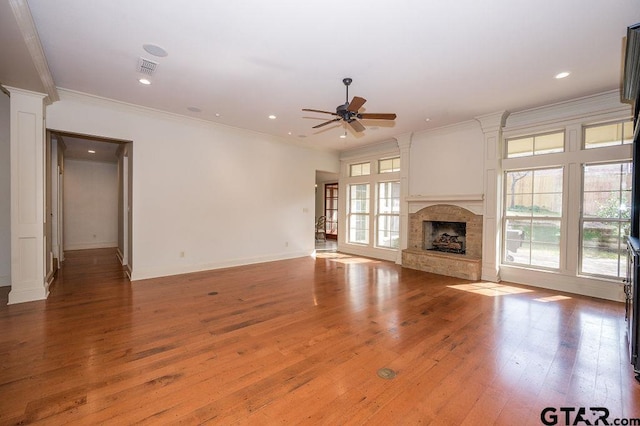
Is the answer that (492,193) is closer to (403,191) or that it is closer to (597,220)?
(597,220)

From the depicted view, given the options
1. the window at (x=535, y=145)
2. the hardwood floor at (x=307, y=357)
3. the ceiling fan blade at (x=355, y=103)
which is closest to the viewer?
the hardwood floor at (x=307, y=357)

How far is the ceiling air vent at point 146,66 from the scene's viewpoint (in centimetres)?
335

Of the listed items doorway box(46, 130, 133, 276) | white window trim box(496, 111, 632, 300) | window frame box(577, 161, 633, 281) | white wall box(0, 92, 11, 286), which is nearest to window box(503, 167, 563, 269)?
white window trim box(496, 111, 632, 300)

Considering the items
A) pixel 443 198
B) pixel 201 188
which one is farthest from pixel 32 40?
pixel 443 198

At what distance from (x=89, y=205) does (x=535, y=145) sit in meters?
11.3

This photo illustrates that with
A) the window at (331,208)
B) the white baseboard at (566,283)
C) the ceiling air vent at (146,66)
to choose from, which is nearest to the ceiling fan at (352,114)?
the ceiling air vent at (146,66)

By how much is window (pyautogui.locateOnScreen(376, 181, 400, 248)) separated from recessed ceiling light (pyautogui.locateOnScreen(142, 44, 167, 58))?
5.52 metres

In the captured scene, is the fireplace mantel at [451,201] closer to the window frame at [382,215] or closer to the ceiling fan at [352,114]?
the window frame at [382,215]

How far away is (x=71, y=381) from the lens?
2.13 metres

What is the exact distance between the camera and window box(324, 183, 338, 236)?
11.1m

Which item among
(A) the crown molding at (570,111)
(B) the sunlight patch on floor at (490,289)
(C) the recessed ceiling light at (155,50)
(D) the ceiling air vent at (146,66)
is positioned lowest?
(B) the sunlight patch on floor at (490,289)

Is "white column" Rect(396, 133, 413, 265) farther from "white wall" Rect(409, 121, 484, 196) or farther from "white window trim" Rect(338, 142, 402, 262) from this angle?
"white window trim" Rect(338, 142, 402, 262)

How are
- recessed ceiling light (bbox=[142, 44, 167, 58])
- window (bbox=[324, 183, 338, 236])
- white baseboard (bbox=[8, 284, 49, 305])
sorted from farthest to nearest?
window (bbox=[324, 183, 338, 236]), white baseboard (bbox=[8, 284, 49, 305]), recessed ceiling light (bbox=[142, 44, 167, 58])

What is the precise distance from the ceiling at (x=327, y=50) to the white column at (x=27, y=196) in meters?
0.38
